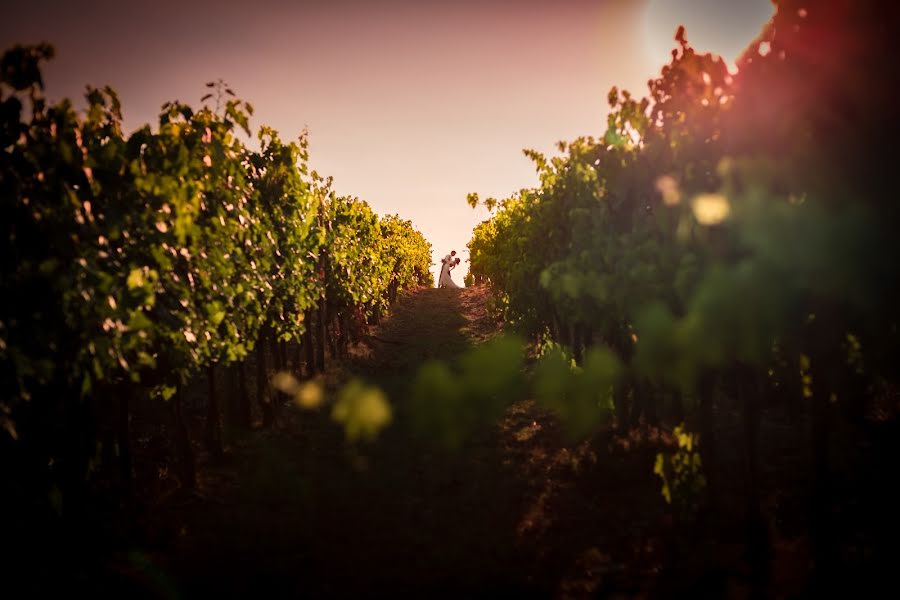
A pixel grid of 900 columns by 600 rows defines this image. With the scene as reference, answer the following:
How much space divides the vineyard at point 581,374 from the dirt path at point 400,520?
49 mm

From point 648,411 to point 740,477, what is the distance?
253cm

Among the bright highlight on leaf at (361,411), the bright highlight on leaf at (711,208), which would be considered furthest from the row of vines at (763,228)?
the bright highlight on leaf at (361,411)

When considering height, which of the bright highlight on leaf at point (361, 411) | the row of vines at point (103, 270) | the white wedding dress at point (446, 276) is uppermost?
the white wedding dress at point (446, 276)

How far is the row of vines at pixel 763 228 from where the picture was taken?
4.67 m

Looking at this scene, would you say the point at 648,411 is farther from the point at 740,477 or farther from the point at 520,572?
the point at 520,572

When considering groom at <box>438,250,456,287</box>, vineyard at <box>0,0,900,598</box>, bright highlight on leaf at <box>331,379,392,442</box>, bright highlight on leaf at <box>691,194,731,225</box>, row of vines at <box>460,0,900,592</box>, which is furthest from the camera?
groom at <box>438,250,456,287</box>

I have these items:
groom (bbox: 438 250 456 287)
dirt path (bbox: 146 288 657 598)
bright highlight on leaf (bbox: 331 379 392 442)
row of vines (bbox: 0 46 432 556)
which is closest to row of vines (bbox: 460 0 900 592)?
dirt path (bbox: 146 288 657 598)

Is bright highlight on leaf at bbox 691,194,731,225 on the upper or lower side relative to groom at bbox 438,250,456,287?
lower

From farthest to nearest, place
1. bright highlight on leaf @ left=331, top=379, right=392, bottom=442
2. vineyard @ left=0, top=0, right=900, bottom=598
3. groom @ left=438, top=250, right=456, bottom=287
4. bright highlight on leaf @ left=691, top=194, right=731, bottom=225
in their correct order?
groom @ left=438, top=250, right=456, bottom=287 → bright highlight on leaf @ left=331, top=379, right=392, bottom=442 → bright highlight on leaf @ left=691, top=194, right=731, bottom=225 → vineyard @ left=0, top=0, right=900, bottom=598

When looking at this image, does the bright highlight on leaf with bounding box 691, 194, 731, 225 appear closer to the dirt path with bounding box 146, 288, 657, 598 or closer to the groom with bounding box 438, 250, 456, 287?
the dirt path with bounding box 146, 288, 657, 598

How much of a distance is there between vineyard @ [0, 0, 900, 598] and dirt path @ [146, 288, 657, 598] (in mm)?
49

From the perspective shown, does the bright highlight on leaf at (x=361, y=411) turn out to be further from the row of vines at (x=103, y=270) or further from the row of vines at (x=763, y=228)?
the row of vines at (x=763, y=228)

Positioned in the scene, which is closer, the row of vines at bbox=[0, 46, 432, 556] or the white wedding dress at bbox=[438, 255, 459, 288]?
the row of vines at bbox=[0, 46, 432, 556]

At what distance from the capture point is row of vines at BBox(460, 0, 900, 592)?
467 centimetres
